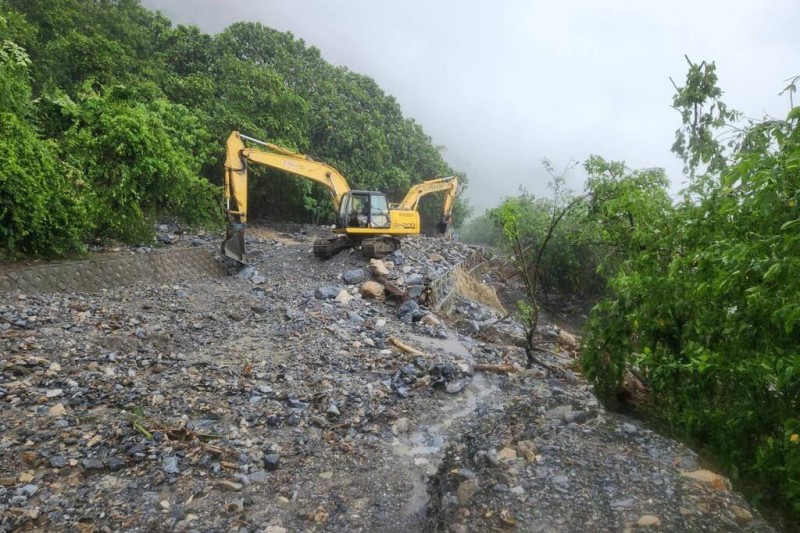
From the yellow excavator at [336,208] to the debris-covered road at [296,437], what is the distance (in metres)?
3.90

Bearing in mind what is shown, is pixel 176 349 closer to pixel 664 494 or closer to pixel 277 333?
pixel 277 333

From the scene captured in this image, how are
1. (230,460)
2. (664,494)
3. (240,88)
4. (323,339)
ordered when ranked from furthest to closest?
(240,88), (323,339), (230,460), (664,494)

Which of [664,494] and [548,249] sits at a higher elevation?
[548,249]

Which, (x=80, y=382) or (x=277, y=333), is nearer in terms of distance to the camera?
(x=80, y=382)

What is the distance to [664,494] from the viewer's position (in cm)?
318

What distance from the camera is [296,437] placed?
14.1ft

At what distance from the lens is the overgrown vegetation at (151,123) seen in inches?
303

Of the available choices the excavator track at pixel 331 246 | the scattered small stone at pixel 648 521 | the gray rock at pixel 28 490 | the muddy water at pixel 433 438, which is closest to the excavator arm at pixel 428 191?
the excavator track at pixel 331 246

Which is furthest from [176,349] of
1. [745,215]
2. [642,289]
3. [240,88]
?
[240,88]

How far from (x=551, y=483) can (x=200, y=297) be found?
632cm

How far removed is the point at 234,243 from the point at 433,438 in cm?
758

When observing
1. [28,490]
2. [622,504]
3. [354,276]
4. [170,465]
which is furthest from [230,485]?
[354,276]

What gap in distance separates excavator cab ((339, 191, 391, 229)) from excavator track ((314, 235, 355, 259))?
52 centimetres

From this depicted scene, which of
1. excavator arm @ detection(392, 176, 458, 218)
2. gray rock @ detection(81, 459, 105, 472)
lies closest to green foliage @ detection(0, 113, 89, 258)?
gray rock @ detection(81, 459, 105, 472)
